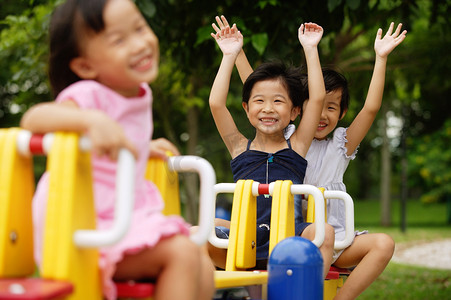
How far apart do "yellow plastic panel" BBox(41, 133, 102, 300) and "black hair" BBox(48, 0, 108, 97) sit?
0.37 meters

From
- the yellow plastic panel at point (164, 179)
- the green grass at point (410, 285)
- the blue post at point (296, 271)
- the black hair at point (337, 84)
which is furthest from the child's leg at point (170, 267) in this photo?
the green grass at point (410, 285)

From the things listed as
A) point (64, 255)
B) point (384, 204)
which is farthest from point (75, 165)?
point (384, 204)

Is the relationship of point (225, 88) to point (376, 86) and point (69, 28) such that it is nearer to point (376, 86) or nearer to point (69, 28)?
point (376, 86)

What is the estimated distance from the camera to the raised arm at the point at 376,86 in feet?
12.5

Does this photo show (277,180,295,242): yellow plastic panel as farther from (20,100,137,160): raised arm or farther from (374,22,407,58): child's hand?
(20,100,137,160): raised arm

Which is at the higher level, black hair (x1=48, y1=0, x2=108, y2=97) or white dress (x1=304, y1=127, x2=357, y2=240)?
black hair (x1=48, y1=0, x2=108, y2=97)

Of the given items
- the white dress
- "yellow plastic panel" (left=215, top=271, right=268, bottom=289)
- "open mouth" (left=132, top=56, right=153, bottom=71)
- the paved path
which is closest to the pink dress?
"open mouth" (left=132, top=56, right=153, bottom=71)

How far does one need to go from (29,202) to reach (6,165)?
160 mm

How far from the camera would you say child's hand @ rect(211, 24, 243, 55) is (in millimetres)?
3785

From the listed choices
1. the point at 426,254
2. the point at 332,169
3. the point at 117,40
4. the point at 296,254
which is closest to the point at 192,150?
the point at 426,254

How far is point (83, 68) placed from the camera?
2.05 meters

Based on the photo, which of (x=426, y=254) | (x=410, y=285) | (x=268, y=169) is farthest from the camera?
(x=426, y=254)

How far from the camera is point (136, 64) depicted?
200 centimetres

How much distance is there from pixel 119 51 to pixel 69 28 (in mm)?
178
